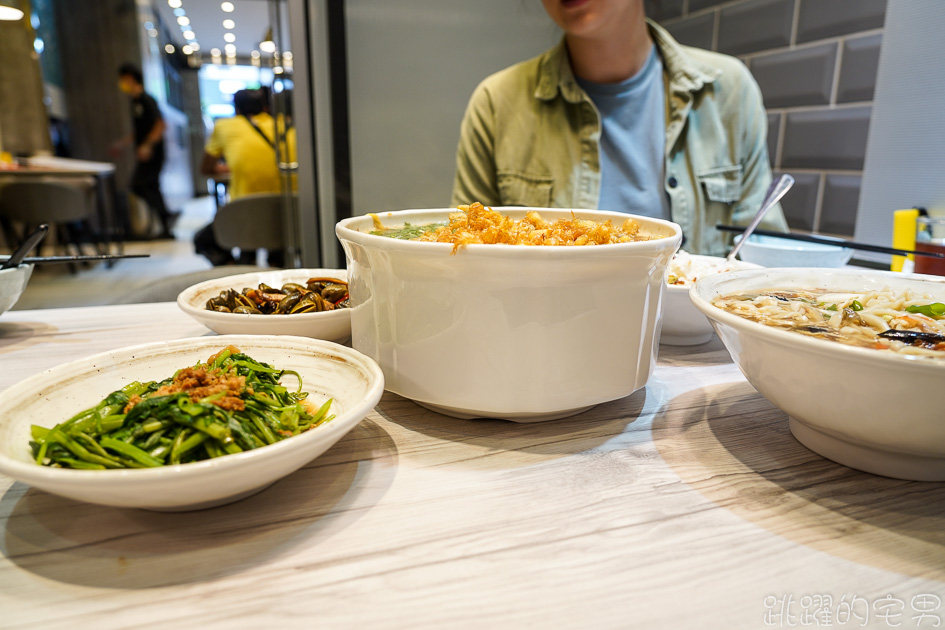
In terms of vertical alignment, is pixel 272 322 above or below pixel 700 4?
below

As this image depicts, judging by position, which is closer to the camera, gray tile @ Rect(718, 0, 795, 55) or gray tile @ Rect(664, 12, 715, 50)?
gray tile @ Rect(718, 0, 795, 55)

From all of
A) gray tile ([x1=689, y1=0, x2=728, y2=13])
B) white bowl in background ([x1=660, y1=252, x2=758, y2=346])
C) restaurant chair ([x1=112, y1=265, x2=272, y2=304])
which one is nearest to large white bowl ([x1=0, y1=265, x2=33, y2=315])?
restaurant chair ([x1=112, y1=265, x2=272, y2=304])

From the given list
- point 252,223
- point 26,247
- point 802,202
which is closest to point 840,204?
point 802,202

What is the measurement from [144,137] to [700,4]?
4341 millimetres

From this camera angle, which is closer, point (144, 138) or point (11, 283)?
point (11, 283)

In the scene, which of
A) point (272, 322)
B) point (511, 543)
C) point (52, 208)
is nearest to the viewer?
point (511, 543)

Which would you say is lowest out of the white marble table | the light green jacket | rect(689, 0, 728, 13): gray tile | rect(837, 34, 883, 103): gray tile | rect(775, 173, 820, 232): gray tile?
the white marble table

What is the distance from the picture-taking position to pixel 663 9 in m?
3.59

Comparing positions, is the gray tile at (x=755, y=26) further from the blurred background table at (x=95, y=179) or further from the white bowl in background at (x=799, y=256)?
the blurred background table at (x=95, y=179)

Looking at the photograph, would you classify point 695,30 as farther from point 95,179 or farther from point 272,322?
point 95,179

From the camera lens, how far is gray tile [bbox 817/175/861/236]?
99.7 inches

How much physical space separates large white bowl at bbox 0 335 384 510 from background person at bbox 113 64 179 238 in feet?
16.2

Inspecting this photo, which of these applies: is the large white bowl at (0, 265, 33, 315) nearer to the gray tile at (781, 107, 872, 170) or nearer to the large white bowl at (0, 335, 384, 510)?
the large white bowl at (0, 335, 384, 510)

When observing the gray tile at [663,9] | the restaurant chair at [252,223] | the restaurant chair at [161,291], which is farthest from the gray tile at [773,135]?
the restaurant chair at [252,223]
